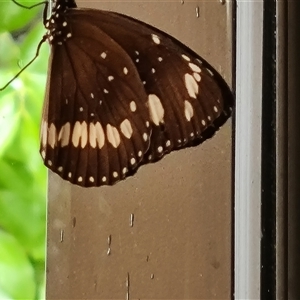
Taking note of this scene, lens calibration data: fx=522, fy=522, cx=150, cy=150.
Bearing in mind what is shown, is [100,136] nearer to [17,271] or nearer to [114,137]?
[114,137]

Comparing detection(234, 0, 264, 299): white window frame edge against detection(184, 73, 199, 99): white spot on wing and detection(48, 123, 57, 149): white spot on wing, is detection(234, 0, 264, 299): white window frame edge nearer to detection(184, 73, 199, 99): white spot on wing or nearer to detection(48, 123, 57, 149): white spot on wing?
detection(184, 73, 199, 99): white spot on wing

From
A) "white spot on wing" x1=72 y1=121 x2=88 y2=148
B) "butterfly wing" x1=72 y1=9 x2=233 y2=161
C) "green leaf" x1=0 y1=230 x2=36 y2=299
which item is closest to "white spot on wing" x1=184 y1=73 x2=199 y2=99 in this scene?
"butterfly wing" x1=72 y1=9 x2=233 y2=161

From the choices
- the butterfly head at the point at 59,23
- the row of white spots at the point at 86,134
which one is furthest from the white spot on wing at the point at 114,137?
the butterfly head at the point at 59,23

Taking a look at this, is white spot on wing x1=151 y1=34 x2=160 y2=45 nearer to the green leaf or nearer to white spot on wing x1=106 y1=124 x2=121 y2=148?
white spot on wing x1=106 y1=124 x2=121 y2=148

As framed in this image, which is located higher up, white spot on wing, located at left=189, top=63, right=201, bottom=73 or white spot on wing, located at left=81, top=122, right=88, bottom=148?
white spot on wing, located at left=189, top=63, right=201, bottom=73

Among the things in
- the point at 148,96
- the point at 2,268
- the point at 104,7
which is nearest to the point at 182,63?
the point at 148,96

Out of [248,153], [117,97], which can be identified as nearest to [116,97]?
[117,97]

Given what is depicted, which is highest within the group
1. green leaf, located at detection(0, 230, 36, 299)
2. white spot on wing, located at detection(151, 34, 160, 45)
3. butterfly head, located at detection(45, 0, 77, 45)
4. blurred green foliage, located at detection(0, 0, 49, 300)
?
butterfly head, located at detection(45, 0, 77, 45)
